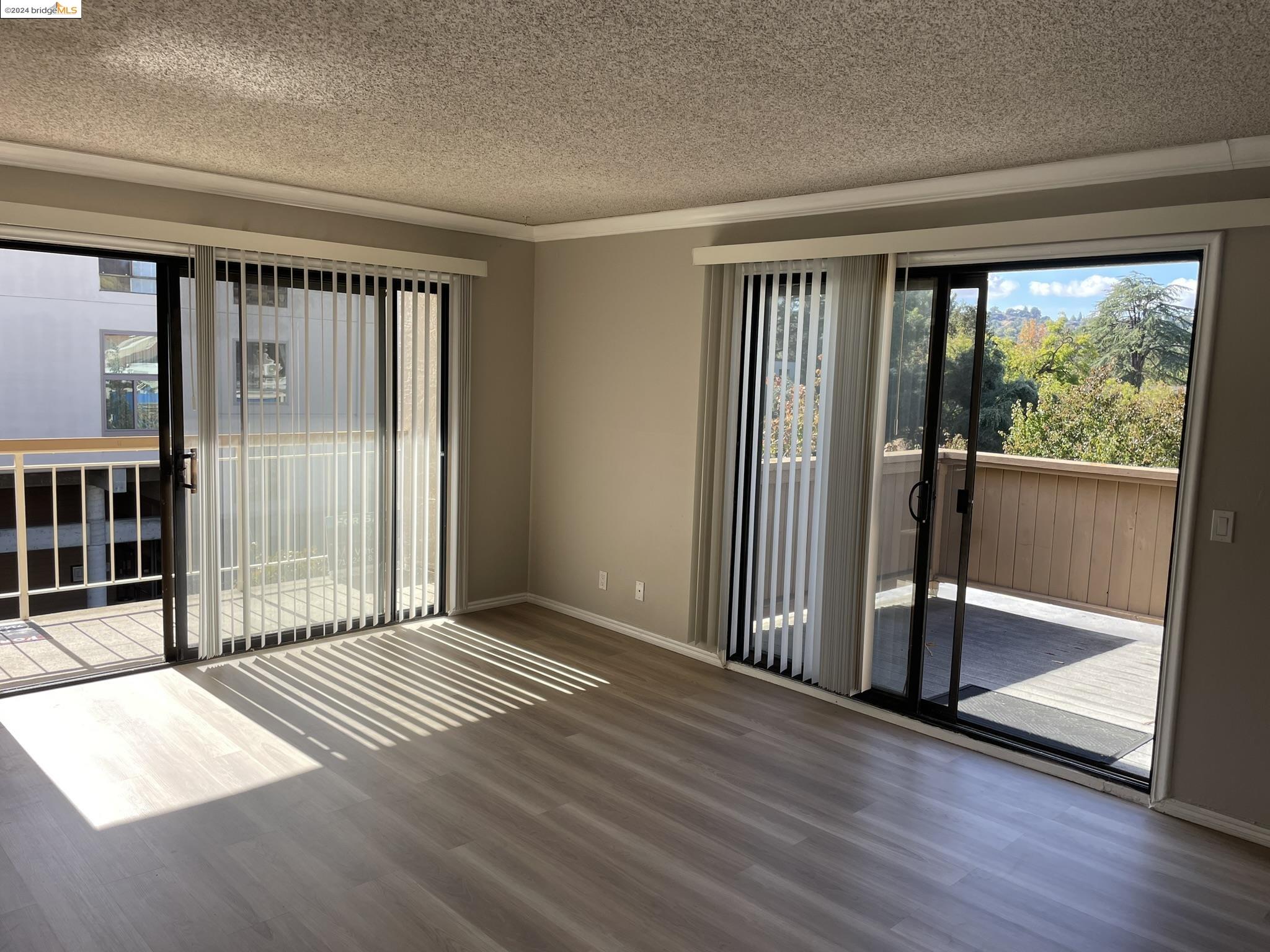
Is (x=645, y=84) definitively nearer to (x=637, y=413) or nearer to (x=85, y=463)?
(x=637, y=413)

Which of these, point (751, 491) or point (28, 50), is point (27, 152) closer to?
point (28, 50)

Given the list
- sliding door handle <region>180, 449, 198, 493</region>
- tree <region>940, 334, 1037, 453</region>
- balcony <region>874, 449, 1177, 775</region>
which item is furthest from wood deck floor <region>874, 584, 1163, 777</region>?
sliding door handle <region>180, 449, 198, 493</region>

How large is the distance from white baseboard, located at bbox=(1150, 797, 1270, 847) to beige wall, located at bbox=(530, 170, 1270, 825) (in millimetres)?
35

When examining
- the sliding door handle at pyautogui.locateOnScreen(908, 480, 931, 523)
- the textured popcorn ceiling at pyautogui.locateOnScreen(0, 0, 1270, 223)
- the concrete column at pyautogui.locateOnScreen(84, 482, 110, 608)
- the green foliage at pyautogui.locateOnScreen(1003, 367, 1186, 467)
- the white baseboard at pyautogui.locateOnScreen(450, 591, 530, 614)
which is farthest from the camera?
the green foliage at pyautogui.locateOnScreen(1003, 367, 1186, 467)

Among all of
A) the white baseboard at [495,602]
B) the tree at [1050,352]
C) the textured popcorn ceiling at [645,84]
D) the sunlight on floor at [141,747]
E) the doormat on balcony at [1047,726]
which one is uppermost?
the textured popcorn ceiling at [645,84]

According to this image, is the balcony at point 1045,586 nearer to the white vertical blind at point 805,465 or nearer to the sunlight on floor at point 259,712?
the white vertical blind at point 805,465

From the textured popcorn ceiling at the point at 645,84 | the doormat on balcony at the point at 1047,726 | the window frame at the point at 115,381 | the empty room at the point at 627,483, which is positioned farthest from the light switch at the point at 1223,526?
the window frame at the point at 115,381

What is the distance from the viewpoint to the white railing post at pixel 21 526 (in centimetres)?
490

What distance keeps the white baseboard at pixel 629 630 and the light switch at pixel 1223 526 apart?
94.6 inches

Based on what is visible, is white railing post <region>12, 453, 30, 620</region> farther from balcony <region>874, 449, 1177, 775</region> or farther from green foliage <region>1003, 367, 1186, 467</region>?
green foliage <region>1003, 367, 1186, 467</region>

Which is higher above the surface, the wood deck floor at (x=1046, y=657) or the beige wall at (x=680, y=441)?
the beige wall at (x=680, y=441)

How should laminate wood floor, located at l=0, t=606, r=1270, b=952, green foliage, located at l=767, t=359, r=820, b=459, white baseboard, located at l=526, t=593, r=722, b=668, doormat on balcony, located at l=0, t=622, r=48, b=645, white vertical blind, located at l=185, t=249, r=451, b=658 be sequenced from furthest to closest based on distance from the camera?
white baseboard, located at l=526, t=593, r=722, b=668 → doormat on balcony, located at l=0, t=622, r=48, b=645 → white vertical blind, located at l=185, t=249, r=451, b=658 → green foliage, located at l=767, t=359, r=820, b=459 → laminate wood floor, located at l=0, t=606, r=1270, b=952

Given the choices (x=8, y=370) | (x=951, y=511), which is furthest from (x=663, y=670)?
(x=8, y=370)

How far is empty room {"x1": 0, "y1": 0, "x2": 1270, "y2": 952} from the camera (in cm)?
248
